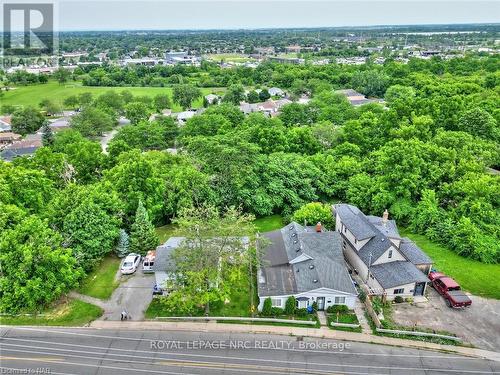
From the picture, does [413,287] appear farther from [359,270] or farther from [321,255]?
[321,255]

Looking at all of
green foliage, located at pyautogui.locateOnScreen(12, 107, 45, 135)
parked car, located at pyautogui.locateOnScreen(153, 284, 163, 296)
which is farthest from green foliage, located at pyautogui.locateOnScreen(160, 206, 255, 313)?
green foliage, located at pyautogui.locateOnScreen(12, 107, 45, 135)

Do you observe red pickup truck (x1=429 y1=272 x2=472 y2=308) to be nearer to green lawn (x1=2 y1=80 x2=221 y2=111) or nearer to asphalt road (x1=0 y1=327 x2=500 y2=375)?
asphalt road (x1=0 y1=327 x2=500 y2=375)

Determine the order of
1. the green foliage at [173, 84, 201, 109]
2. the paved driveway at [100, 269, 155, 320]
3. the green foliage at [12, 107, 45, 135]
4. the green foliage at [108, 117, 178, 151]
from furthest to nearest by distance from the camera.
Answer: the green foliage at [173, 84, 201, 109], the green foliage at [12, 107, 45, 135], the green foliage at [108, 117, 178, 151], the paved driveway at [100, 269, 155, 320]

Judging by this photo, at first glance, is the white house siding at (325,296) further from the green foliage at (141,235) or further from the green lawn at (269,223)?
the green lawn at (269,223)

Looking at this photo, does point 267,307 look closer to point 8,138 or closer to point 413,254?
point 413,254

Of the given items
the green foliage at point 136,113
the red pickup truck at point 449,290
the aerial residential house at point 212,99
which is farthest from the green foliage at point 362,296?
the aerial residential house at point 212,99

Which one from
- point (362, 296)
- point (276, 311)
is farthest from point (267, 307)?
point (362, 296)
